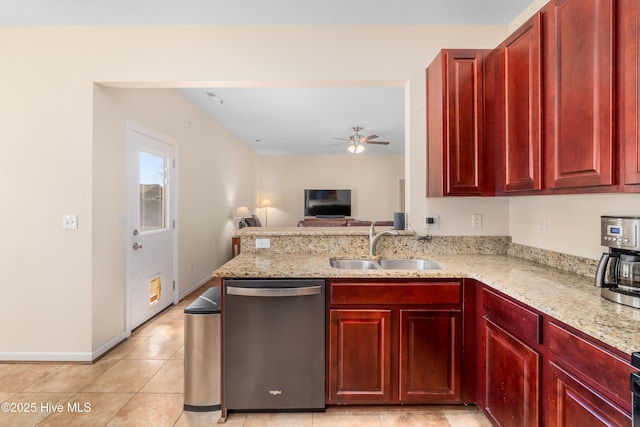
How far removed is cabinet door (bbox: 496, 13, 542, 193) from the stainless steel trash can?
6.47 ft

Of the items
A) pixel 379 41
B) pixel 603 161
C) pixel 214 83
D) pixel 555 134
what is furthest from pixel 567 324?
pixel 214 83

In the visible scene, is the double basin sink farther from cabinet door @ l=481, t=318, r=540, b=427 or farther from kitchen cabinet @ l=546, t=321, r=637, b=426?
kitchen cabinet @ l=546, t=321, r=637, b=426

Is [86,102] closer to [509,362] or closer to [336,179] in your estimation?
[509,362]

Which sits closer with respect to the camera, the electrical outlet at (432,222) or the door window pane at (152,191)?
the electrical outlet at (432,222)

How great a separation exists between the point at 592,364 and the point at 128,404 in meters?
2.44

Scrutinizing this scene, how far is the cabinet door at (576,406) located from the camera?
991mm

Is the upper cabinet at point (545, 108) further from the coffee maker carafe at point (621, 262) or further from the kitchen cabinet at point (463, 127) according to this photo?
the coffee maker carafe at point (621, 262)

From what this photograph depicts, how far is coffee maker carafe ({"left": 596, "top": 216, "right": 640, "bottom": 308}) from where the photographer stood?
1.21 metres

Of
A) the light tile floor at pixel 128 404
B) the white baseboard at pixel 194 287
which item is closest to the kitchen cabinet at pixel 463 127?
the light tile floor at pixel 128 404

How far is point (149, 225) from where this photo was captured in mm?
3348

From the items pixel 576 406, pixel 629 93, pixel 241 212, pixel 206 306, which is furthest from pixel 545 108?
pixel 241 212

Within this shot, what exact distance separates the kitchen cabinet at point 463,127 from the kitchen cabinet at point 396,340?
696mm

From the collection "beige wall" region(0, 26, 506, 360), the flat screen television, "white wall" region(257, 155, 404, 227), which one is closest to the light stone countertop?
"beige wall" region(0, 26, 506, 360)

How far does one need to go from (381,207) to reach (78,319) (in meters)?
7.11
